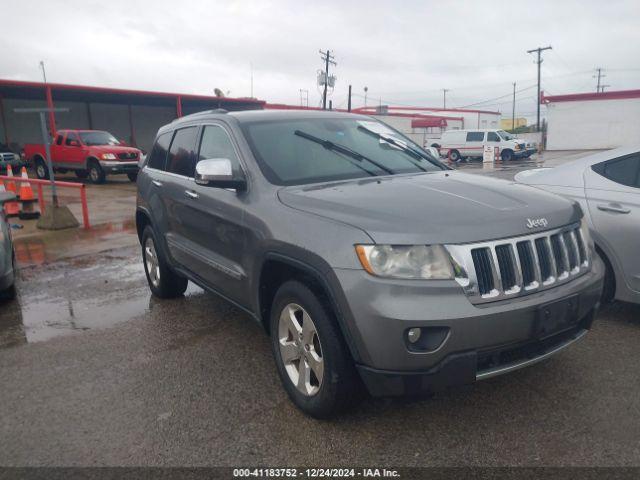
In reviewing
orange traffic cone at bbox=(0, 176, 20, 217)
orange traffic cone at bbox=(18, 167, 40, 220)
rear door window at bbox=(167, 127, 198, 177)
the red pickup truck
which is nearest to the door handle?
rear door window at bbox=(167, 127, 198, 177)

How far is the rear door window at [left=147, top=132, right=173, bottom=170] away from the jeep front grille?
11.3ft

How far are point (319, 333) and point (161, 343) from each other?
1.99 meters

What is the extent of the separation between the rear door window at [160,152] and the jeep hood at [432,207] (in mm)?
2274

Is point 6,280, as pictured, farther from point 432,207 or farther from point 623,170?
point 623,170

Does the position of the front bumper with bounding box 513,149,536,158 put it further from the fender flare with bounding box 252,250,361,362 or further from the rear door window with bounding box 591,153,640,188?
the fender flare with bounding box 252,250,361,362

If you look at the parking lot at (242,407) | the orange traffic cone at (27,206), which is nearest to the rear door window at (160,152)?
the parking lot at (242,407)

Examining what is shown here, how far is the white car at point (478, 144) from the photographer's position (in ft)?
101

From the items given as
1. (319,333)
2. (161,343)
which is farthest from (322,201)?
(161,343)

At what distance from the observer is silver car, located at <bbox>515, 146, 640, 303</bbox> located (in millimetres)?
4215

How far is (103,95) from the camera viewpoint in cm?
2852

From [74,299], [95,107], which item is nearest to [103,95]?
[95,107]

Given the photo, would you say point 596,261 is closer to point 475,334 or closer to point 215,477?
point 475,334

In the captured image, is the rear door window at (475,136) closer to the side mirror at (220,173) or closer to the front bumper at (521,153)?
the front bumper at (521,153)

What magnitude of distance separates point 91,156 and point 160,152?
1463cm
